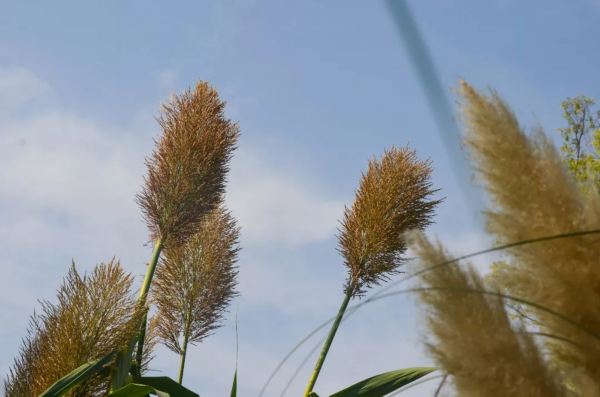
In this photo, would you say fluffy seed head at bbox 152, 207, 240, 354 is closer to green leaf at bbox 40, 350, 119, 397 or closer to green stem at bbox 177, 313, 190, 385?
green stem at bbox 177, 313, 190, 385

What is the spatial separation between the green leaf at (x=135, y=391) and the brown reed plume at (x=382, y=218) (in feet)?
3.04

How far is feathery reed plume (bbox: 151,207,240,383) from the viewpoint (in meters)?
2.64

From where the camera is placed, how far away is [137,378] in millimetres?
2002

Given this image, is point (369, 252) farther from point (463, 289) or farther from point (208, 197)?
point (463, 289)

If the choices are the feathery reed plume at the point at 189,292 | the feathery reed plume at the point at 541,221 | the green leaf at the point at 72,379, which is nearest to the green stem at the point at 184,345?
the feathery reed plume at the point at 189,292

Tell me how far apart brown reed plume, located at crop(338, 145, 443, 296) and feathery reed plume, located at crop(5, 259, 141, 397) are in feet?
2.88

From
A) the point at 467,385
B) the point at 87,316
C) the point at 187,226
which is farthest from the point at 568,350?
the point at 187,226

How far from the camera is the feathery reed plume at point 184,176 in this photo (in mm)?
2463

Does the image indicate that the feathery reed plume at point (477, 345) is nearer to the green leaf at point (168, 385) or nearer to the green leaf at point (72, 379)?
the green leaf at point (168, 385)

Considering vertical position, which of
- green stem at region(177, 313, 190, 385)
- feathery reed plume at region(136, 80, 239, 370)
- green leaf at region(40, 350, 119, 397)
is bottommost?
green leaf at region(40, 350, 119, 397)

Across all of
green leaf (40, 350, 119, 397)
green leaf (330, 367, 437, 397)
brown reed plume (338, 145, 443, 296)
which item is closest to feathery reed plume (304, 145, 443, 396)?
brown reed plume (338, 145, 443, 296)

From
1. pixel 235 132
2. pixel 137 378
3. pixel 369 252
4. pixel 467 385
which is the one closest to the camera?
pixel 467 385

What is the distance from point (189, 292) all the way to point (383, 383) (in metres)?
1.08

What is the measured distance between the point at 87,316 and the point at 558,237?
1747mm
